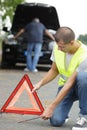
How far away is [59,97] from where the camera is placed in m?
7.34

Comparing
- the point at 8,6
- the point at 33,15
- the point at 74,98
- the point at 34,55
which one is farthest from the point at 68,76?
the point at 8,6

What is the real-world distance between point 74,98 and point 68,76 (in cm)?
33

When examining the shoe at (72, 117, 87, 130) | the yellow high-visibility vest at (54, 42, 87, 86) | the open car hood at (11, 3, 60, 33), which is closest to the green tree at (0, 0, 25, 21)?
the open car hood at (11, 3, 60, 33)

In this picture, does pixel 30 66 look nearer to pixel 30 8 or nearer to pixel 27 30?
pixel 27 30

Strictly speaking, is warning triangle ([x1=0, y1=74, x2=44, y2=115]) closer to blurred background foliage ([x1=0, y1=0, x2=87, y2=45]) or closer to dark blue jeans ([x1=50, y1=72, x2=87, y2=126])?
dark blue jeans ([x1=50, y1=72, x2=87, y2=126])

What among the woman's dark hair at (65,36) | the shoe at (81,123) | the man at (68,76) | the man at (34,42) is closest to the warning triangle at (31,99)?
the man at (68,76)

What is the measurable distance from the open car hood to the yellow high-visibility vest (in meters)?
13.2

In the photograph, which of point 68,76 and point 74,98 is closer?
point 68,76

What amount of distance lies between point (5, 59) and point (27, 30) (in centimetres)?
137

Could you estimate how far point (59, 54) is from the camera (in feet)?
25.5

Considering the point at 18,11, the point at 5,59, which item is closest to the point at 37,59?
the point at 5,59

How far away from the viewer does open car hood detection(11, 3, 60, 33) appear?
68.9 ft

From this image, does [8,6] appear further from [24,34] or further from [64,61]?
[64,61]

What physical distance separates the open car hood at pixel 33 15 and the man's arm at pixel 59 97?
44.5ft
